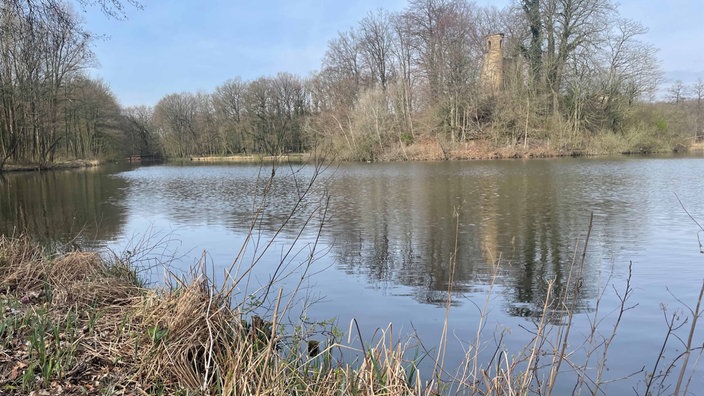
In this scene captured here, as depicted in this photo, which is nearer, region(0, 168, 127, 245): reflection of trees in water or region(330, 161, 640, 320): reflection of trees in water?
region(330, 161, 640, 320): reflection of trees in water

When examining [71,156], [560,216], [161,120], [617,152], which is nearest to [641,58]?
[617,152]

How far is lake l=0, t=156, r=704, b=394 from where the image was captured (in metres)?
5.35

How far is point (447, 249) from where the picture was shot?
31.6 ft

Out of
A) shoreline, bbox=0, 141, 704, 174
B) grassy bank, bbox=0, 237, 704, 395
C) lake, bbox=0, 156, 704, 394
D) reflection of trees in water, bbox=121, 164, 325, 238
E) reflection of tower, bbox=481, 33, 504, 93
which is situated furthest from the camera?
reflection of tower, bbox=481, 33, 504, 93

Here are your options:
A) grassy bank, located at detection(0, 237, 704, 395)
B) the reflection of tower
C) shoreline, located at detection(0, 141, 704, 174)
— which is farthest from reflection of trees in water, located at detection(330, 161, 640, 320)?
the reflection of tower

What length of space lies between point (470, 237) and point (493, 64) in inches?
1559

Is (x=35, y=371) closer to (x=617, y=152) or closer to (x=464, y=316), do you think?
(x=464, y=316)

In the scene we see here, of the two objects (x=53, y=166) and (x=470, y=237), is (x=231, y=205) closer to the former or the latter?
(x=470, y=237)

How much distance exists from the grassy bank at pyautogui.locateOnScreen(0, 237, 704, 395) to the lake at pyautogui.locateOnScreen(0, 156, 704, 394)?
366mm

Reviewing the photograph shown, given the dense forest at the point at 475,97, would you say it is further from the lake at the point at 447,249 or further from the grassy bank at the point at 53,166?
the lake at the point at 447,249

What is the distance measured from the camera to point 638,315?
19.1 ft

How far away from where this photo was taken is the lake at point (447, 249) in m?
5.35

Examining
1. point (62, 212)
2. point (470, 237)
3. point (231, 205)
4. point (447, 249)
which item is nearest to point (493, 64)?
point (231, 205)

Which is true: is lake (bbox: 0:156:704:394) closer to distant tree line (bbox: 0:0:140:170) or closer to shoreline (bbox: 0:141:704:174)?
distant tree line (bbox: 0:0:140:170)
